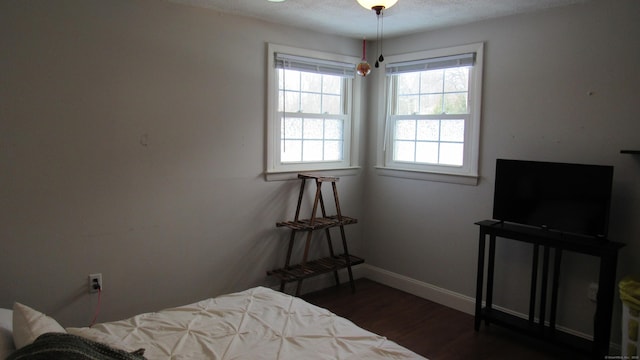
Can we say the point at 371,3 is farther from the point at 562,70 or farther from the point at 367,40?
the point at 367,40

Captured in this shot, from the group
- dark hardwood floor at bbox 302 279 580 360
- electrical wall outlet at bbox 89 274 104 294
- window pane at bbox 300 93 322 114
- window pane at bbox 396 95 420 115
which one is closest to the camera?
electrical wall outlet at bbox 89 274 104 294

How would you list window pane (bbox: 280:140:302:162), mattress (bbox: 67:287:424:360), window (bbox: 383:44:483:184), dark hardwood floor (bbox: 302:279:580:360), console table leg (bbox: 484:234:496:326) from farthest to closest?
1. window pane (bbox: 280:140:302:162)
2. window (bbox: 383:44:483:184)
3. console table leg (bbox: 484:234:496:326)
4. dark hardwood floor (bbox: 302:279:580:360)
5. mattress (bbox: 67:287:424:360)

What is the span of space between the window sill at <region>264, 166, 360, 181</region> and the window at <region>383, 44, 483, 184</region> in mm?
342

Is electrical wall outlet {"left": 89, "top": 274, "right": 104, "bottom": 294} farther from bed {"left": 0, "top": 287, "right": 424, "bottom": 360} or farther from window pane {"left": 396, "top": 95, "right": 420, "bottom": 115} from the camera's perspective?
A: window pane {"left": 396, "top": 95, "right": 420, "bottom": 115}

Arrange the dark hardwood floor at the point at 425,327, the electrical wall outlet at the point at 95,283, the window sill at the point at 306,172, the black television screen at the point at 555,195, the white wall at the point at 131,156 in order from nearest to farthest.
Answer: the white wall at the point at 131,156
the black television screen at the point at 555,195
the electrical wall outlet at the point at 95,283
the dark hardwood floor at the point at 425,327
the window sill at the point at 306,172

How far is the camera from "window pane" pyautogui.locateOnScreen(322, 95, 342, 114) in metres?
4.13

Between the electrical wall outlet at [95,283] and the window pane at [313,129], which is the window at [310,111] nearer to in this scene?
the window pane at [313,129]

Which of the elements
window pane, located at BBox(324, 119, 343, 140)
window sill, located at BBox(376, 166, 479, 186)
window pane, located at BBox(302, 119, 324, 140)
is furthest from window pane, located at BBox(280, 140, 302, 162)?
window sill, located at BBox(376, 166, 479, 186)

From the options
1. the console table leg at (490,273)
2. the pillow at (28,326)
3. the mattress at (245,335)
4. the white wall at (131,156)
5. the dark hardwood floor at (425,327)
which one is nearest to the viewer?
the pillow at (28,326)

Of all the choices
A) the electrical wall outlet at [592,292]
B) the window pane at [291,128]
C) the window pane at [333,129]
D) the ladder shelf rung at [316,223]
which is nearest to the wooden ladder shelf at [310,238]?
the ladder shelf rung at [316,223]

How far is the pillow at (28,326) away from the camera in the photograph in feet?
5.00

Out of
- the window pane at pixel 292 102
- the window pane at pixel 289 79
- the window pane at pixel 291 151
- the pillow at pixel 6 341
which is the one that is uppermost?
the window pane at pixel 289 79

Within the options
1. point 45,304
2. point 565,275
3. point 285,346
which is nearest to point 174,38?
point 45,304

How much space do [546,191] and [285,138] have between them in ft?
6.85
